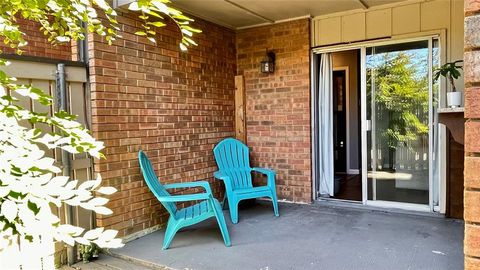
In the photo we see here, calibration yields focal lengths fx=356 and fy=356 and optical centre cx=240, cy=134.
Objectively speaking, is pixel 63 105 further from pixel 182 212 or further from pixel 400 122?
pixel 400 122

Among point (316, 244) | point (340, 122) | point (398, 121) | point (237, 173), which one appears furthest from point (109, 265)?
point (340, 122)

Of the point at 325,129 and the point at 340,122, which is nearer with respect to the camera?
the point at 325,129

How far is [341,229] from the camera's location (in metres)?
3.80

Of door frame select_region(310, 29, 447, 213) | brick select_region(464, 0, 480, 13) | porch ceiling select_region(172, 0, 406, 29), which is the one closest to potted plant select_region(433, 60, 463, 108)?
door frame select_region(310, 29, 447, 213)

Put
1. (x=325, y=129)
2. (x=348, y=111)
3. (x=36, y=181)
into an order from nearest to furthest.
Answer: (x=36, y=181)
(x=325, y=129)
(x=348, y=111)

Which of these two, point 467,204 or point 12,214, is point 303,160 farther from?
point 12,214

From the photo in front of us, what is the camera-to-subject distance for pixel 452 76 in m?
3.61

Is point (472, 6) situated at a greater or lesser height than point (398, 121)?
greater

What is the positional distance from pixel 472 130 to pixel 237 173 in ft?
12.2

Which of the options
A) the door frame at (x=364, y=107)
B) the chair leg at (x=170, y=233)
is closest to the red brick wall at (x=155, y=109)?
the chair leg at (x=170, y=233)

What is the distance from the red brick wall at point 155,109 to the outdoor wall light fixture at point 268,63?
54cm

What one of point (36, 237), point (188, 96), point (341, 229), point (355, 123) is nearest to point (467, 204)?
point (36, 237)

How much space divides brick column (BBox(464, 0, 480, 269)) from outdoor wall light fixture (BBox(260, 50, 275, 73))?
12.8ft

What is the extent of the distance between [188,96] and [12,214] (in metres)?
3.80
